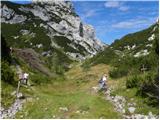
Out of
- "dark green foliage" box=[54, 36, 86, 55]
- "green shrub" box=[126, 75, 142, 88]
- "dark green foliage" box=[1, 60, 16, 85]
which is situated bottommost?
"green shrub" box=[126, 75, 142, 88]

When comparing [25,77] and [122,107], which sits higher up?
[25,77]

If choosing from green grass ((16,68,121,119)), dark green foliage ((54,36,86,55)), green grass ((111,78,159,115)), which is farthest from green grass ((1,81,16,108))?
dark green foliage ((54,36,86,55))

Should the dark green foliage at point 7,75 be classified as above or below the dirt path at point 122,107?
above

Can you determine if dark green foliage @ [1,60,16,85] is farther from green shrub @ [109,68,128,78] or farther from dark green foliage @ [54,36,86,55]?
dark green foliage @ [54,36,86,55]

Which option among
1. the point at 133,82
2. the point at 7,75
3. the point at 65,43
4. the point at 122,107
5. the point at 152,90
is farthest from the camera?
the point at 65,43

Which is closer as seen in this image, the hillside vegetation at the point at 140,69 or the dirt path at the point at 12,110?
the dirt path at the point at 12,110

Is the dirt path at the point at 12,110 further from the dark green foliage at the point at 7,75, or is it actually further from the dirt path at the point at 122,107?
the dirt path at the point at 122,107

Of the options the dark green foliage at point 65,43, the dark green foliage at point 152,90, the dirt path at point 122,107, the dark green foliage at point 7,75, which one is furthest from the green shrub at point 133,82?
the dark green foliage at point 65,43

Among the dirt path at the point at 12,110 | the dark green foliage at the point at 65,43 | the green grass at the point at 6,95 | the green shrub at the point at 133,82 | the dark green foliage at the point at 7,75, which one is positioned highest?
the dark green foliage at the point at 65,43

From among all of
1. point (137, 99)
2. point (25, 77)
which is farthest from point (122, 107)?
point (25, 77)

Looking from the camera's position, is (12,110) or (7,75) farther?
(7,75)

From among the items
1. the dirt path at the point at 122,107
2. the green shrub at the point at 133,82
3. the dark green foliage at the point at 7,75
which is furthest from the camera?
the dark green foliage at the point at 7,75

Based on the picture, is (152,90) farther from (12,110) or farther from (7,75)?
(7,75)

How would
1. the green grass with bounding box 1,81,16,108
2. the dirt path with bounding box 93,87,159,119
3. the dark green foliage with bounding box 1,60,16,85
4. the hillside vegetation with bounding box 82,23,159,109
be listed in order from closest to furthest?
the dirt path with bounding box 93,87,159,119 < the hillside vegetation with bounding box 82,23,159,109 < the green grass with bounding box 1,81,16,108 < the dark green foliage with bounding box 1,60,16,85
